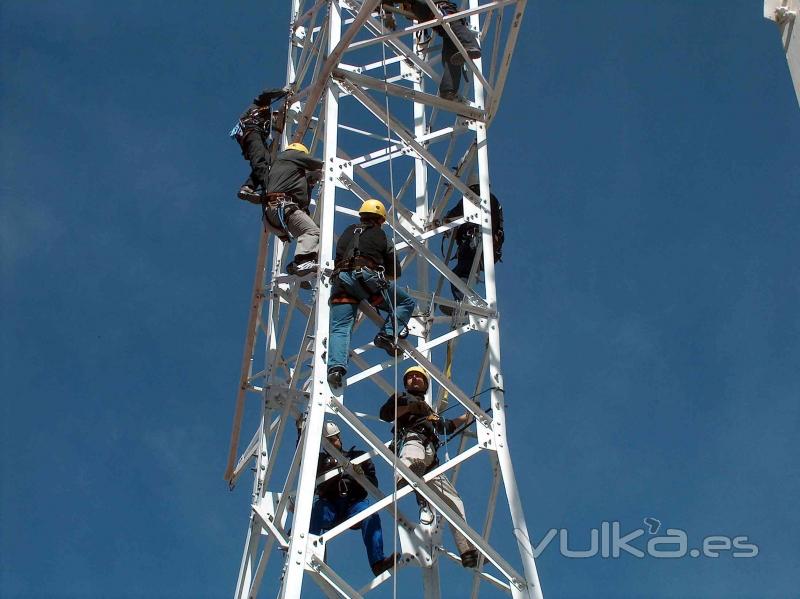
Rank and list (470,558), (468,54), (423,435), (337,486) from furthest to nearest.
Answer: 1. (468,54)
2. (337,486)
3. (423,435)
4. (470,558)

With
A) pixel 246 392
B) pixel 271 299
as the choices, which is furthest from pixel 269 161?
pixel 246 392

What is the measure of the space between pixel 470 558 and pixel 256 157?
23.9 ft

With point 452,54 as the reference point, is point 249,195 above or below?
below

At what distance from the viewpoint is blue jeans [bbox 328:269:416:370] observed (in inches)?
585

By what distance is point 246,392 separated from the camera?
18.5 meters

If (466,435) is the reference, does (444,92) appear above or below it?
above

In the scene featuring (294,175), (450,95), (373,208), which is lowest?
(373,208)

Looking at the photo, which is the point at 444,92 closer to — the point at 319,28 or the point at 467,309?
the point at 319,28

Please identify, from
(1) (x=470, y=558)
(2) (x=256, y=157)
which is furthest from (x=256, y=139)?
(1) (x=470, y=558)

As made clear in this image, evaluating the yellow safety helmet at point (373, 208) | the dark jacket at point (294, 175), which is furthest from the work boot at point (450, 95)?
the yellow safety helmet at point (373, 208)

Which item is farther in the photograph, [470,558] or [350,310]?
[350,310]

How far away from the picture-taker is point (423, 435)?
15.5 m

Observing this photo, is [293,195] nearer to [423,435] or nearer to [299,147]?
[299,147]

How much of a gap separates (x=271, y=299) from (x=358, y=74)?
11.5 ft
